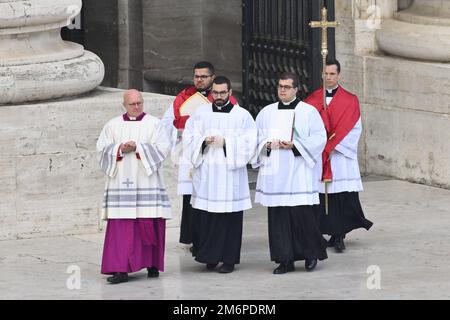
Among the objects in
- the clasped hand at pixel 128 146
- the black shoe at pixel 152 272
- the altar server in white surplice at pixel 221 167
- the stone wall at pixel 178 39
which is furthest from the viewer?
the stone wall at pixel 178 39

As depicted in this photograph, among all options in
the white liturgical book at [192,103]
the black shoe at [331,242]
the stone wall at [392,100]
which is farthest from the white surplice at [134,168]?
the stone wall at [392,100]

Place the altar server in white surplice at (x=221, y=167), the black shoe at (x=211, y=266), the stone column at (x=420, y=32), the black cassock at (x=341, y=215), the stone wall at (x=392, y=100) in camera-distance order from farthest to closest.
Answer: the stone column at (x=420, y=32) → the stone wall at (x=392, y=100) → the black cassock at (x=341, y=215) → the black shoe at (x=211, y=266) → the altar server in white surplice at (x=221, y=167)

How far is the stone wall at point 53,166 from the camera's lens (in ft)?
47.3

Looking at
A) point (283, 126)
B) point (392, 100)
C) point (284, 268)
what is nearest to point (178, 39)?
point (392, 100)

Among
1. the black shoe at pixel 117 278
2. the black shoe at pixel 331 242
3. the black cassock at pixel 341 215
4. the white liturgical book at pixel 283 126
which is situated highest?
the white liturgical book at pixel 283 126

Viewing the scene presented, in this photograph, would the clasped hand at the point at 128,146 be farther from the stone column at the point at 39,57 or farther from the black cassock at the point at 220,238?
the stone column at the point at 39,57

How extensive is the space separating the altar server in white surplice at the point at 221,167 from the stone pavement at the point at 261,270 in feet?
0.68

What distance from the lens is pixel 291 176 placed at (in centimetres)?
1344

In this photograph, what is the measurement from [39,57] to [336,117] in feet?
8.05

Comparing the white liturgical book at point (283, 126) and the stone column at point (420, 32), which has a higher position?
the stone column at point (420, 32)

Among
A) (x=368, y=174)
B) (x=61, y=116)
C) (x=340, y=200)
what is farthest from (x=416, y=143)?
(x=61, y=116)

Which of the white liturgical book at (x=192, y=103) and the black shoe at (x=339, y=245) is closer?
the white liturgical book at (x=192, y=103)

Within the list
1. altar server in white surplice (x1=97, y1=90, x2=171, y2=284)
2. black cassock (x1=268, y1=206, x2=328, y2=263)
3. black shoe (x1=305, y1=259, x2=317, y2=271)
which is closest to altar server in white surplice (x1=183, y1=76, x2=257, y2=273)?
black cassock (x1=268, y1=206, x2=328, y2=263)

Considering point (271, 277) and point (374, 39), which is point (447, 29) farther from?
point (271, 277)
